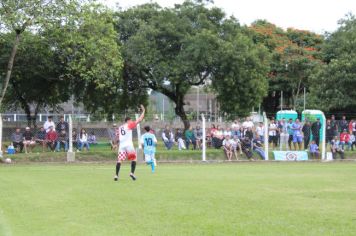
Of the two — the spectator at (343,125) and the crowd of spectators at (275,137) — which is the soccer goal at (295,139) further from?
the spectator at (343,125)

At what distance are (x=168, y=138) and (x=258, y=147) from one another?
501 cm

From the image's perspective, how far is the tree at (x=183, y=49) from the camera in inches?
1371

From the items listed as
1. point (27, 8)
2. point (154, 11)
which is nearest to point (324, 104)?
point (154, 11)

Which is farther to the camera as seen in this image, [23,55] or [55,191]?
[23,55]

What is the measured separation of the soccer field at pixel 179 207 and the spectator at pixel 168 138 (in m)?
15.2

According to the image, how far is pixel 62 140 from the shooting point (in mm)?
29781

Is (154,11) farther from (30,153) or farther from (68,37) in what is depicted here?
(30,153)

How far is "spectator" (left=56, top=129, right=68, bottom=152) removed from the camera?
29656 mm

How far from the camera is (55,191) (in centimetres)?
1419

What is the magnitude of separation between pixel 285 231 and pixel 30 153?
891 inches

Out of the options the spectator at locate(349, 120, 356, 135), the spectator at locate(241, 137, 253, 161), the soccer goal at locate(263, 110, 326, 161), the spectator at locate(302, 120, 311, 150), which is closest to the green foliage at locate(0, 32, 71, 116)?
the spectator at locate(241, 137, 253, 161)

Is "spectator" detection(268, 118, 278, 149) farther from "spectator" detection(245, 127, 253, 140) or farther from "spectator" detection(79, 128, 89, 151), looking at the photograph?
"spectator" detection(79, 128, 89, 151)

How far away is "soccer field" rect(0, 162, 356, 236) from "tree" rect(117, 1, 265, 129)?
1876cm

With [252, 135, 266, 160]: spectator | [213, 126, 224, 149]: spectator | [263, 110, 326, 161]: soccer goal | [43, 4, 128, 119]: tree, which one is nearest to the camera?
[43, 4, 128, 119]: tree
